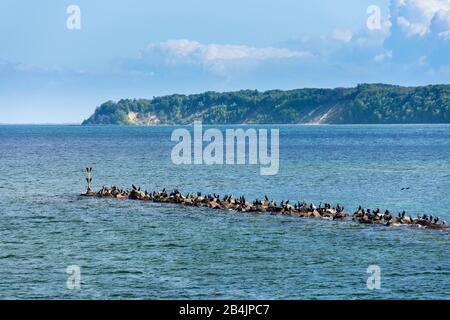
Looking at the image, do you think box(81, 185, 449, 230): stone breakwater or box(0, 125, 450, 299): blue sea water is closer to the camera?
box(0, 125, 450, 299): blue sea water

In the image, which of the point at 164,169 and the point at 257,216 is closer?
the point at 257,216

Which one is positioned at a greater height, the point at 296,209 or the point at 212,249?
the point at 296,209

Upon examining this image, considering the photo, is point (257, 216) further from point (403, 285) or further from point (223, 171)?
point (223, 171)

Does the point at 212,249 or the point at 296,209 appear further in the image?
the point at 296,209

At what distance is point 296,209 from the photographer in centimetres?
6906

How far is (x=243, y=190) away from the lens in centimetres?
9594

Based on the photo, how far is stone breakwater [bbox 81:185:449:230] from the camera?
61969mm

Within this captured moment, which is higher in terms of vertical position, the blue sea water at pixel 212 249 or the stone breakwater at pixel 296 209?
the stone breakwater at pixel 296 209

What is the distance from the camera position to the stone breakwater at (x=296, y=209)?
203 feet

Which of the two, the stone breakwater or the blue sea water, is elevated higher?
the stone breakwater
